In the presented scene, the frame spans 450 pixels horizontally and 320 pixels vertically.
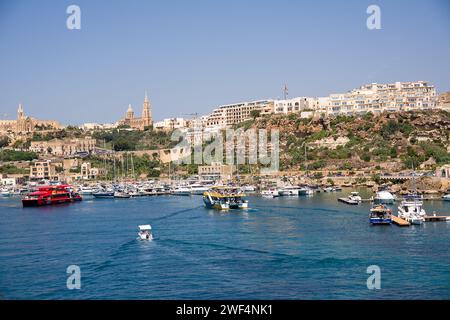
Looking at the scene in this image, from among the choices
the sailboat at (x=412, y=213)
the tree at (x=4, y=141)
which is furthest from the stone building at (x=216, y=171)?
the tree at (x=4, y=141)

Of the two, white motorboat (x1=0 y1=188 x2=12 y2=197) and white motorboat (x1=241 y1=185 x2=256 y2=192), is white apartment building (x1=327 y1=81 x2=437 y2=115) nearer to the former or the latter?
white motorboat (x1=241 y1=185 x2=256 y2=192)

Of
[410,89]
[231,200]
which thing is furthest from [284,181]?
[410,89]

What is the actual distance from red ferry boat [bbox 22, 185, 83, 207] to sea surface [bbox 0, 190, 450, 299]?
19.4 feet

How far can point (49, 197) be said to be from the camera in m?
22.9

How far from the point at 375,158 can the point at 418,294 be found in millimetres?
20100

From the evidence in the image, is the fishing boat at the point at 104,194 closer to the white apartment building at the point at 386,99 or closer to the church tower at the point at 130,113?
the white apartment building at the point at 386,99

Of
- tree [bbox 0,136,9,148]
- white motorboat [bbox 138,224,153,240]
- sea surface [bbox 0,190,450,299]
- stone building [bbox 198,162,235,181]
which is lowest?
sea surface [bbox 0,190,450,299]

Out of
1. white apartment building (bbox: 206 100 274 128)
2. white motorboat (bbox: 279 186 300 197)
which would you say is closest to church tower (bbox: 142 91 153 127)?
white apartment building (bbox: 206 100 274 128)

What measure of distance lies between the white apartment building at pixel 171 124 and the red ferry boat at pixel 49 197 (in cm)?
2068

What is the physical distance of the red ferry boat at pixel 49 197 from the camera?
22219 mm

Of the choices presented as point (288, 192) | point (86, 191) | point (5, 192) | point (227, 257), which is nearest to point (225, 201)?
point (288, 192)

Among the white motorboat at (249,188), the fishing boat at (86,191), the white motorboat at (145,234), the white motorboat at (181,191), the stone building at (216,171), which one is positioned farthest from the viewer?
the stone building at (216,171)

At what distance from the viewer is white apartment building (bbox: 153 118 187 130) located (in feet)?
147

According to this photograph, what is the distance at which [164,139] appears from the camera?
4134cm
